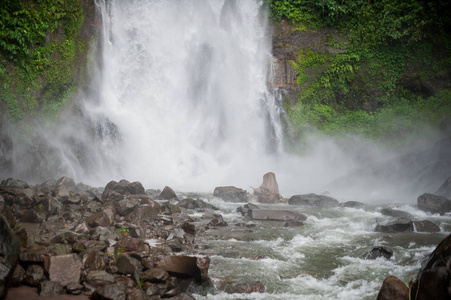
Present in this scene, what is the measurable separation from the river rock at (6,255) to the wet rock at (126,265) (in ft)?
4.86

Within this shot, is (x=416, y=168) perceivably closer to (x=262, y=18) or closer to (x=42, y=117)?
(x=262, y=18)

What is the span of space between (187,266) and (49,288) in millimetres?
2055

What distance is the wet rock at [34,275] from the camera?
15.5 ft

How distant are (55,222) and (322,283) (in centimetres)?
663

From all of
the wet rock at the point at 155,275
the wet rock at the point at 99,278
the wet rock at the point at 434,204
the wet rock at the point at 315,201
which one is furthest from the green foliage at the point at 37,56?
the wet rock at the point at 434,204

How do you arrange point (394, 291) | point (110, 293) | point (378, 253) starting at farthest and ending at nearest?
point (378, 253)
point (110, 293)
point (394, 291)

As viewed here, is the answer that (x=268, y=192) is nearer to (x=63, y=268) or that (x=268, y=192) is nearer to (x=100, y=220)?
(x=100, y=220)

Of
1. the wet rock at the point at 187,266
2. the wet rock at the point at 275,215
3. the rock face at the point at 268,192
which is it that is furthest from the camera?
the rock face at the point at 268,192

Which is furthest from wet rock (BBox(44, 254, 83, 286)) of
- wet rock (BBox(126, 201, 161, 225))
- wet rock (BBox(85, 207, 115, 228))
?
wet rock (BBox(126, 201, 161, 225))

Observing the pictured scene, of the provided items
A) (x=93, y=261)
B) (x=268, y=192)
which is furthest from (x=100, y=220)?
(x=268, y=192)

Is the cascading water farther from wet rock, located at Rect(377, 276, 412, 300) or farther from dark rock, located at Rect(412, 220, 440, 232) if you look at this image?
wet rock, located at Rect(377, 276, 412, 300)

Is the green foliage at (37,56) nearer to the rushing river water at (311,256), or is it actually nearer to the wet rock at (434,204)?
the rushing river water at (311,256)

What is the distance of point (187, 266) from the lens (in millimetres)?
5617

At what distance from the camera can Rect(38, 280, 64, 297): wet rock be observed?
4.57 metres
